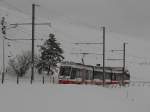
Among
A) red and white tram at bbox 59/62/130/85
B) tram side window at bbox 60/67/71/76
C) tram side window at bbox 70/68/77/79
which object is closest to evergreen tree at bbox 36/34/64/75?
red and white tram at bbox 59/62/130/85

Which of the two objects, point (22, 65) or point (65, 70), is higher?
point (65, 70)

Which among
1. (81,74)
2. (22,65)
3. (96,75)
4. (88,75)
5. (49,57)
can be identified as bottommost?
(96,75)

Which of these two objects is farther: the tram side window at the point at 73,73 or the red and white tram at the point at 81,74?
the tram side window at the point at 73,73

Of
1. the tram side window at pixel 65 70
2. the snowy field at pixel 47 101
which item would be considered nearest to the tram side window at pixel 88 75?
the tram side window at pixel 65 70

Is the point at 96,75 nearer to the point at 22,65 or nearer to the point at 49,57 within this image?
the point at 49,57

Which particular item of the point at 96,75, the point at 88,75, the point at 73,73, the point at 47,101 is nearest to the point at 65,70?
the point at 73,73

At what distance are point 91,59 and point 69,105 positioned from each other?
131 metres

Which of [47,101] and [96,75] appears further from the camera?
[96,75]

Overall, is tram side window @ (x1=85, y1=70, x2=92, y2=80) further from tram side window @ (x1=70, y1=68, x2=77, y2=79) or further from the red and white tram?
tram side window @ (x1=70, y1=68, x2=77, y2=79)

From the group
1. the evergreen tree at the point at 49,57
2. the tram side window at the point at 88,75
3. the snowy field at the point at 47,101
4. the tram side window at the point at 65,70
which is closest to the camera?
the snowy field at the point at 47,101

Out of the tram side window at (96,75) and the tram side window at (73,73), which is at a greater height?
the tram side window at (73,73)

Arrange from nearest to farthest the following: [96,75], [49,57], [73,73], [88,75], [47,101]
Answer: [47,101]
[73,73]
[88,75]
[96,75]
[49,57]

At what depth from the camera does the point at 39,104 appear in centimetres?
1820

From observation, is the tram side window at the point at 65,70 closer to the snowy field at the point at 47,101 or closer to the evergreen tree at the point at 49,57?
the snowy field at the point at 47,101
